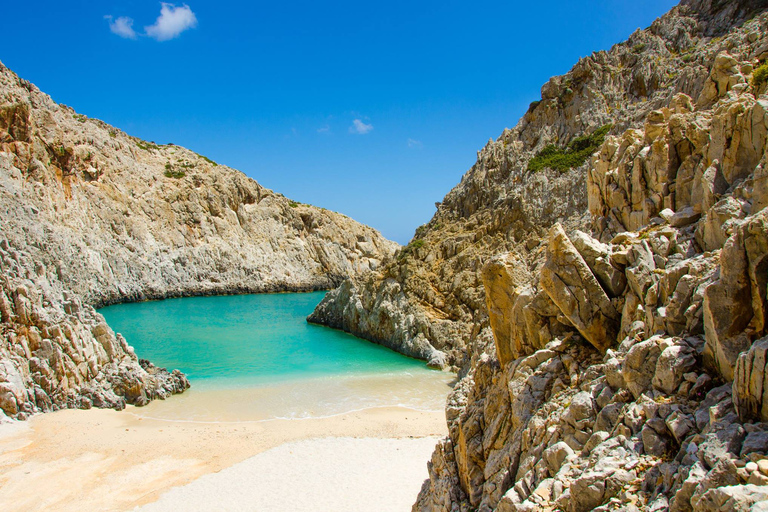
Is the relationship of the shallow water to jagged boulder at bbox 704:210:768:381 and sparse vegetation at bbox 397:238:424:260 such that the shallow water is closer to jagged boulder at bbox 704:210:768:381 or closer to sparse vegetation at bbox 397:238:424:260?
sparse vegetation at bbox 397:238:424:260

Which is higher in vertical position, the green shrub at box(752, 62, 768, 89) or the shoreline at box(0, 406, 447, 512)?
the green shrub at box(752, 62, 768, 89)

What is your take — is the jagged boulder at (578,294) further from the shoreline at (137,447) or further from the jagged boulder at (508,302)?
the shoreline at (137,447)

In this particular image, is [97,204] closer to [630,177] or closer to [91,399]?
[91,399]

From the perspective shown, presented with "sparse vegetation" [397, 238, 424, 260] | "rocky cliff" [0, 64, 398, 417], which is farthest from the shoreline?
"sparse vegetation" [397, 238, 424, 260]

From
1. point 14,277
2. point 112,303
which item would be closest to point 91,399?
point 14,277

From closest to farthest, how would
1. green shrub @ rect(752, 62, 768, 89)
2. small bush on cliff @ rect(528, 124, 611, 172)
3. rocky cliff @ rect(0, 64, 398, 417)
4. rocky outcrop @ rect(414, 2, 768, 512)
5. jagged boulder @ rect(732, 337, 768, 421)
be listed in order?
jagged boulder @ rect(732, 337, 768, 421) → rocky outcrop @ rect(414, 2, 768, 512) → green shrub @ rect(752, 62, 768, 89) → rocky cliff @ rect(0, 64, 398, 417) → small bush on cliff @ rect(528, 124, 611, 172)

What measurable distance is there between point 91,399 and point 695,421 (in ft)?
78.3

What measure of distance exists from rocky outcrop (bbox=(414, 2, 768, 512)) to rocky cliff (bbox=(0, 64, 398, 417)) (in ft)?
61.3

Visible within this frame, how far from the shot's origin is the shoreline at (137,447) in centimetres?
1414

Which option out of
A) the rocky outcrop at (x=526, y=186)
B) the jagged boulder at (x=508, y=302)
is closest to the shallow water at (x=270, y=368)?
the rocky outcrop at (x=526, y=186)

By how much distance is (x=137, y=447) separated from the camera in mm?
17406

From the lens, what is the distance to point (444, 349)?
105 ft

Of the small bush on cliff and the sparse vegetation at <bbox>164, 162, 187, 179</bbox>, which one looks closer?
the small bush on cliff

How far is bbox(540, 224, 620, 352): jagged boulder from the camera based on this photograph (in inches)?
304
